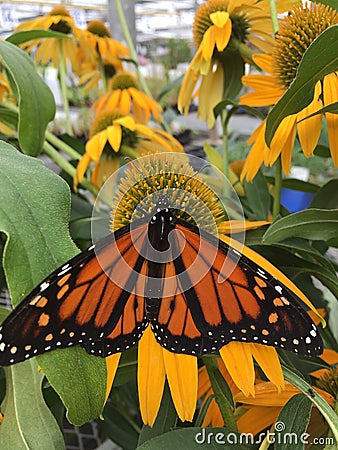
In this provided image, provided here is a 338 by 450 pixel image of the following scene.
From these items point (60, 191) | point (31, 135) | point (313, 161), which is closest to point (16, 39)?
point (31, 135)

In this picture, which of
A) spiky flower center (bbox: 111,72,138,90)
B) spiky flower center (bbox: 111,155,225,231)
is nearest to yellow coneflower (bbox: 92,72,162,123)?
spiky flower center (bbox: 111,72,138,90)

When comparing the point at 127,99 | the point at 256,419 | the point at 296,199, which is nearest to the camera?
the point at 256,419

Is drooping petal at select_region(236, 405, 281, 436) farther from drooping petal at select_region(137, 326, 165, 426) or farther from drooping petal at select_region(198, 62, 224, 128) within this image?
drooping petal at select_region(198, 62, 224, 128)

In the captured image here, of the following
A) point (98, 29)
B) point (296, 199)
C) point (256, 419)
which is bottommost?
point (296, 199)

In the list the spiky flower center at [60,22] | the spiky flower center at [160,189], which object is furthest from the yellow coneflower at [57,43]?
the spiky flower center at [160,189]

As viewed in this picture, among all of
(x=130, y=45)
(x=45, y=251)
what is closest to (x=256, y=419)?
(x=45, y=251)

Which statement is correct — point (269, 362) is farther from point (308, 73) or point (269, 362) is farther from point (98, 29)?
point (98, 29)
